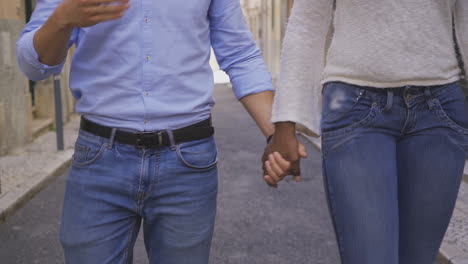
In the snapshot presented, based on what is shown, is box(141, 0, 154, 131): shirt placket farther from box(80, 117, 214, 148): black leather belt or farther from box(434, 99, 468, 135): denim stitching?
box(434, 99, 468, 135): denim stitching

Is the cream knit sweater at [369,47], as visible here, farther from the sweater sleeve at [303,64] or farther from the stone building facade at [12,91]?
the stone building facade at [12,91]

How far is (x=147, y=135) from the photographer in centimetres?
190

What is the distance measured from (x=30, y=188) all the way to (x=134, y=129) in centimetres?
511

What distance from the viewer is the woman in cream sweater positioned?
1882 mm

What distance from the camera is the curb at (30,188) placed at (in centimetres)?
588

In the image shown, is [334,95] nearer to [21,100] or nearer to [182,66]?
[182,66]

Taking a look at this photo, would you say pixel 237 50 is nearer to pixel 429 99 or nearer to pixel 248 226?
pixel 429 99

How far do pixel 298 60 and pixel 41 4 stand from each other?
32.1 inches

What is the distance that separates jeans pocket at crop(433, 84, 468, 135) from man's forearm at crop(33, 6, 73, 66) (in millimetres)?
1119

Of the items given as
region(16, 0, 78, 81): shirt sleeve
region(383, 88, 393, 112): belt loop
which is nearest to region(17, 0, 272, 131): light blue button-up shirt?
region(16, 0, 78, 81): shirt sleeve

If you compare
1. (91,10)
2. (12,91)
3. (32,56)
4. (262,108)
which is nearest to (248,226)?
(262,108)

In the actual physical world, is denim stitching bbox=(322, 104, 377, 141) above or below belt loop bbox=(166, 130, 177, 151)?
above

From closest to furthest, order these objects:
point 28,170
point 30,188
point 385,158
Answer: point 385,158, point 30,188, point 28,170

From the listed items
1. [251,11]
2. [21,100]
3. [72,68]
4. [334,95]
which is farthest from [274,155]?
[251,11]
